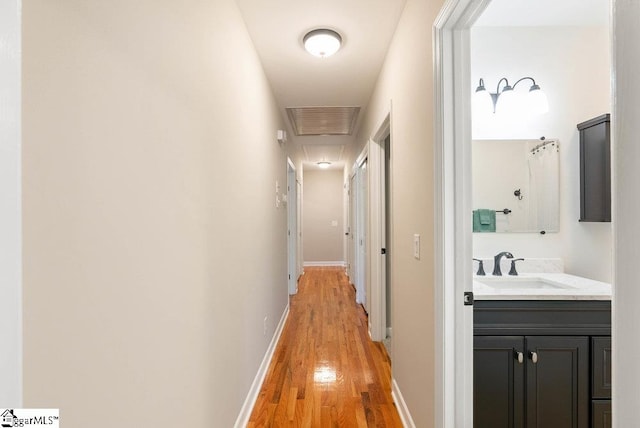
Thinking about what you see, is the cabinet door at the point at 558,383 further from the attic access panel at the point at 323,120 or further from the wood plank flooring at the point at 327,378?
the attic access panel at the point at 323,120

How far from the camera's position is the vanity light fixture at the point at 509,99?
2076mm

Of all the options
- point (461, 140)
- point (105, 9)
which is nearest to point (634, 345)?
point (461, 140)

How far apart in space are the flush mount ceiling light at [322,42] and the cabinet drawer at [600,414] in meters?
2.49

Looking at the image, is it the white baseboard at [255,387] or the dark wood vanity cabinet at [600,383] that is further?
the white baseboard at [255,387]

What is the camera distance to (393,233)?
2.25m

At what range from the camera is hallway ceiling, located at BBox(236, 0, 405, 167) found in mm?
1880

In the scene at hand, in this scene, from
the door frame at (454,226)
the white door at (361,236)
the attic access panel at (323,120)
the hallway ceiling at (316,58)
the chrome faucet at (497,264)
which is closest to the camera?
the door frame at (454,226)

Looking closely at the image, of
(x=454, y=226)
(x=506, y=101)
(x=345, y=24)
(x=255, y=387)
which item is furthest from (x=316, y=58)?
(x=255, y=387)

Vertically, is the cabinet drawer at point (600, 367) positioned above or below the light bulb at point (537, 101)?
below

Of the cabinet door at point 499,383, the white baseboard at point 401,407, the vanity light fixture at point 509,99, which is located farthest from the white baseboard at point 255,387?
the vanity light fixture at point 509,99

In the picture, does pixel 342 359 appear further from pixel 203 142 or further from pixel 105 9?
pixel 105 9

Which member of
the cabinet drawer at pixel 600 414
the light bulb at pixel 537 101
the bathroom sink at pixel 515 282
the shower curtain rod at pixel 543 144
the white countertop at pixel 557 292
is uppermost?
the light bulb at pixel 537 101

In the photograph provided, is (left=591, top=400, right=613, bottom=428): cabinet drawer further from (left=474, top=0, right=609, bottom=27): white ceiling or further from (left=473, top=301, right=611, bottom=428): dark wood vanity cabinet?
(left=474, top=0, right=609, bottom=27): white ceiling
